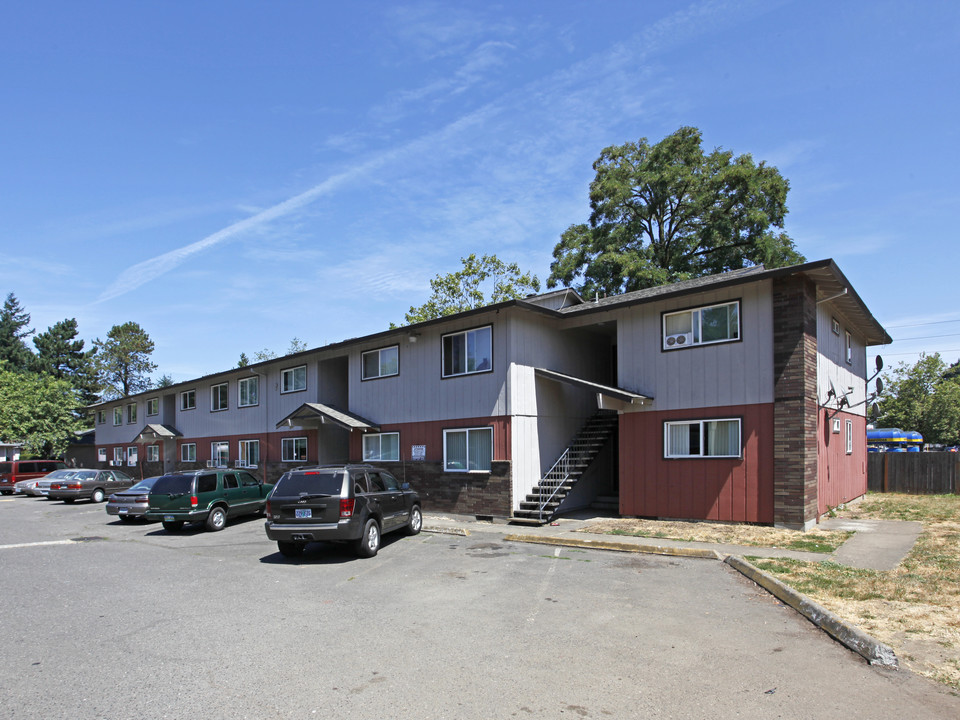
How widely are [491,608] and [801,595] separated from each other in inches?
150

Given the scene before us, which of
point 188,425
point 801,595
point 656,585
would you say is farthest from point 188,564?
point 188,425

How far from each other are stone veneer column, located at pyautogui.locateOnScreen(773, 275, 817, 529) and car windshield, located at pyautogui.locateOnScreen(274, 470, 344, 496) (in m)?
9.33

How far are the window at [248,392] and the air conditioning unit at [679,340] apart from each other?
65.2 ft

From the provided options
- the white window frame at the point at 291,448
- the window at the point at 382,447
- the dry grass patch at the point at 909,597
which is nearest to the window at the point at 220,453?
the white window frame at the point at 291,448

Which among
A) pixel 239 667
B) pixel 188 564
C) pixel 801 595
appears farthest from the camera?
pixel 188 564

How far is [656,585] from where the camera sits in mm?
9227

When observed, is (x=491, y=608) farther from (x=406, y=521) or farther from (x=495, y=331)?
(x=495, y=331)

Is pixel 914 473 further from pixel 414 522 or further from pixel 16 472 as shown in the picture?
pixel 16 472

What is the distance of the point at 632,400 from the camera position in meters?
15.8

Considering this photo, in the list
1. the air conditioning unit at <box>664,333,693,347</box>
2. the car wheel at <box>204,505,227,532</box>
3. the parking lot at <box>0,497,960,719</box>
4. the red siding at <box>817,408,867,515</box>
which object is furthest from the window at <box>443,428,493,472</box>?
the red siding at <box>817,408,867,515</box>

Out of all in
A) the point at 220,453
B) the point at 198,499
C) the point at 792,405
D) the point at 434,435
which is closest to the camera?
the point at 792,405

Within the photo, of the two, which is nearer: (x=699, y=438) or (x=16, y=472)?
(x=699, y=438)

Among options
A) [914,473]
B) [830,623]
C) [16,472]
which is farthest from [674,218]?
[16,472]

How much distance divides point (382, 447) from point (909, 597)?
52.8 ft
